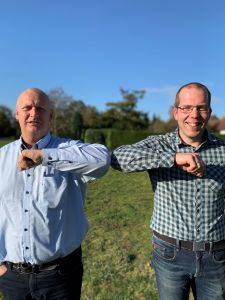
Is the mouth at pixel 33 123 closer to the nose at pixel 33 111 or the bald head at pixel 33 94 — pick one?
the nose at pixel 33 111

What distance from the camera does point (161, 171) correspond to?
2.88 meters

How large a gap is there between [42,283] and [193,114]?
1607mm

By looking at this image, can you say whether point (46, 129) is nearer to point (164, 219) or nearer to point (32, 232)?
point (32, 232)

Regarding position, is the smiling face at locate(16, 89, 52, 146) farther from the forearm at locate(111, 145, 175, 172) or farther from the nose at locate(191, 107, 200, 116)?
the nose at locate(191, 107, 200, 116)

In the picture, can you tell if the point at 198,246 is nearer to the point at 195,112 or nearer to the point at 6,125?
the point at 195,112

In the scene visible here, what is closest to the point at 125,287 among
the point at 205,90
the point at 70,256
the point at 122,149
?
the point at 70,256

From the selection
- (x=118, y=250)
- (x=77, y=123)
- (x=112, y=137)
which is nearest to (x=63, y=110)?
(x=77, y=123)

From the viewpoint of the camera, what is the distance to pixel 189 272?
2.79 m

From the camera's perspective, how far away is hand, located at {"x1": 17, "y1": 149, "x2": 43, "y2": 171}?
8.00 ft

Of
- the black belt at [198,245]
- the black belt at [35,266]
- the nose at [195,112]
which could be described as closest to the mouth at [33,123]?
the black belt at [35,266]

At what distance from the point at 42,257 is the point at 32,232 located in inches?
7.4

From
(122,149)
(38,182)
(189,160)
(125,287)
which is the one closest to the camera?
(189,160)

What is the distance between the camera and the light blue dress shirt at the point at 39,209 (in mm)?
2662

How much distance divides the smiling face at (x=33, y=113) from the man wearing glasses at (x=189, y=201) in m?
0.58
